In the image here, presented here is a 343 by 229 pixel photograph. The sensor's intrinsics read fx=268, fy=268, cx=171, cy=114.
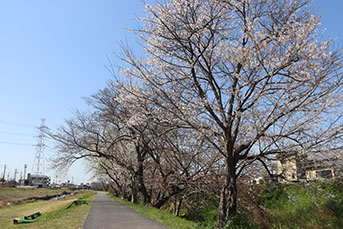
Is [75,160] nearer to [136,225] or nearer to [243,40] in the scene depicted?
[136,225]

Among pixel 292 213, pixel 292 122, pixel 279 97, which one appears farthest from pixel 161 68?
pixel 292 213

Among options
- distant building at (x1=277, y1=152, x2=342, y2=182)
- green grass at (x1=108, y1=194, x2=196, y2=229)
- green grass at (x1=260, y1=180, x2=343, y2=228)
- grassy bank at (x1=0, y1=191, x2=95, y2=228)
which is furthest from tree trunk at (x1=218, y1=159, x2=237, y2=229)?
grassy bank at (x1=0, y1=191, x2=95, y2=228)

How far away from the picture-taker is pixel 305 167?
322 inches

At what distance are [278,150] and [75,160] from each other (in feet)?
53.4

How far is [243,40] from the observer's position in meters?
8.20

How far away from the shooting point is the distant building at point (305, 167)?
25.6 feet

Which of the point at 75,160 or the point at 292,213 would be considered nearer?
the point at 292,213

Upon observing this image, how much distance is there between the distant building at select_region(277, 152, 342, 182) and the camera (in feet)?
25.6

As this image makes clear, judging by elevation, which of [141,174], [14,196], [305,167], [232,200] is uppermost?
[141,174]

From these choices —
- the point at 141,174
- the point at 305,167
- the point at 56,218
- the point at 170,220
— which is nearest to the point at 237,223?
the point at 305,167

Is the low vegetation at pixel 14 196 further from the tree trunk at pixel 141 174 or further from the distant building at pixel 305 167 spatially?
the distant building at pixel 305 167

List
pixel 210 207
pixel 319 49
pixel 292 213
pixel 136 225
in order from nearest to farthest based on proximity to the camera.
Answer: pixel 319 49 < pixel 136 225 < pixel 292 213 < pixel 210 207

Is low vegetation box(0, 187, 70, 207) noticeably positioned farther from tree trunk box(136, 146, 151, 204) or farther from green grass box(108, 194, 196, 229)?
green grass box(108, 194, 196, 229)

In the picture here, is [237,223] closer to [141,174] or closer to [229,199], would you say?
[229,199]
